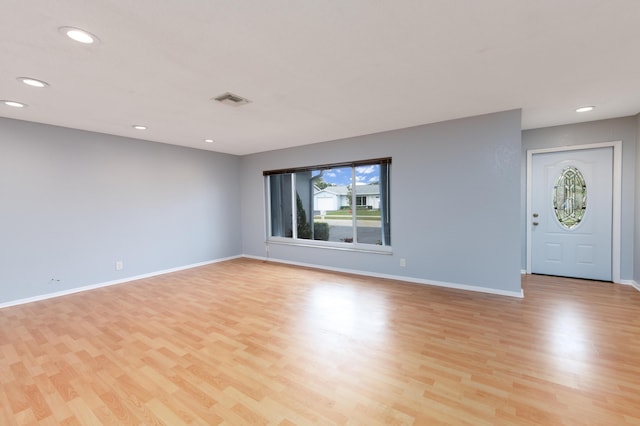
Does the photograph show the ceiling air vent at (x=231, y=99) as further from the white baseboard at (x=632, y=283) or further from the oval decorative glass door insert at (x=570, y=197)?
the white baseboard at (x=632, y=283)

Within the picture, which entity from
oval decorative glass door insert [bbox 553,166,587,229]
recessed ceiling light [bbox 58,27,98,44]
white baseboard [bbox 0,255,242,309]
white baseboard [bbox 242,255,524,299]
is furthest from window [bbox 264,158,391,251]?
recessed ceiling light [bbox 58,27,98,44]

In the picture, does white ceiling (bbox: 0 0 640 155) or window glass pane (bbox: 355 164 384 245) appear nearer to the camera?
white ceiling (bbox: 0 0 640 155)

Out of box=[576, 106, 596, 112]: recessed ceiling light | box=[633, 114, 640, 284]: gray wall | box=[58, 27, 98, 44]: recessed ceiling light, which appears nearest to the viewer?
box=[58, 27, 98, 44]: recessed ceiling light

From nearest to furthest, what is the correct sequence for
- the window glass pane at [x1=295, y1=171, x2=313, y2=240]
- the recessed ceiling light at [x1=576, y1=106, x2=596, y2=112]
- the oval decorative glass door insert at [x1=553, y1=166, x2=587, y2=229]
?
the recessed ceiling light at [x1=576, y1=106, x2=596, y2=112] < the oval decorative glass door insert at [x1=553, y1=166, x2=587, y2=229] < the window glass pane at [x1=295, y1=171, x2=313, y2=240]

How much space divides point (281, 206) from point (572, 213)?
5015mm

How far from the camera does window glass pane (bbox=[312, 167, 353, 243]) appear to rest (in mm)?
5152

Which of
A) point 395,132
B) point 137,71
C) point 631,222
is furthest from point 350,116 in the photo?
point 631,222

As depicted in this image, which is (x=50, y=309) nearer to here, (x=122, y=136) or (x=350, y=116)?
(x=122, y=136)

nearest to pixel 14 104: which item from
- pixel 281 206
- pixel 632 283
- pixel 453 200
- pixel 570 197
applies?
pixel 281 206

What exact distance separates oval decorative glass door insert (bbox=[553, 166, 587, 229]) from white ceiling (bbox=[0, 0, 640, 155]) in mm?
1012

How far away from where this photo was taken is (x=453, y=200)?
391 centimetres

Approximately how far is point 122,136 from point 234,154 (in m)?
2.19

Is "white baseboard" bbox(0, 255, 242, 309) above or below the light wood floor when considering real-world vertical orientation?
above

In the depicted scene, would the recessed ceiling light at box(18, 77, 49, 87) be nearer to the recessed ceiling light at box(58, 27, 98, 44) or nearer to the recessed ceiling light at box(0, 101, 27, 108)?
the recessed ceiling light at box(0, 101, 27, 108)
